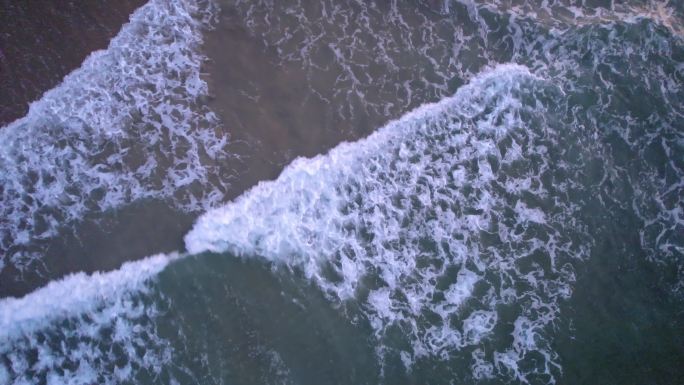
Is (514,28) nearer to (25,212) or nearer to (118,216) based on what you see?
(118,216)

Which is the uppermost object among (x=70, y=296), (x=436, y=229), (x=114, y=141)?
(x=436, y=229)

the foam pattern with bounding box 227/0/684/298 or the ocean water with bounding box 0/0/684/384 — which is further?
the foam pattern with bounding box 227/0/684/298

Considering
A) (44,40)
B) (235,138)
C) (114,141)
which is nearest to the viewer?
(114,141)

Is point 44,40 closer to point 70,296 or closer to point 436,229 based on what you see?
point 70,296

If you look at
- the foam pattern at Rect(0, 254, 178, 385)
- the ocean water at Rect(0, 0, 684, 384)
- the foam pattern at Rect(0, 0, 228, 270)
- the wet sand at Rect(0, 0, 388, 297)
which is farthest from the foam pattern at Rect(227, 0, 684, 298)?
the foam pattern at Rect(0, 254, 178, 385)

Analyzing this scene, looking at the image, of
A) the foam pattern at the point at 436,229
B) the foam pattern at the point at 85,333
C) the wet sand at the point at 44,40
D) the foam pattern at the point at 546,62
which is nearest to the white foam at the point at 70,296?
the foam pattern at the point at 85,333

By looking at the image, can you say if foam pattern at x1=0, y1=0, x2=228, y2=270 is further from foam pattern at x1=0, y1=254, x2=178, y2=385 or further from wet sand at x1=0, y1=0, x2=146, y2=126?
foam pattern at x1=0, y1=254, x2=178, y2=385

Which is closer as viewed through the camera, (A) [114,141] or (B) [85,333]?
(B) [85,333]

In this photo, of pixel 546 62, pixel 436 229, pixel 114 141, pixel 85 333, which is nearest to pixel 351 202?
pixel 436 229
